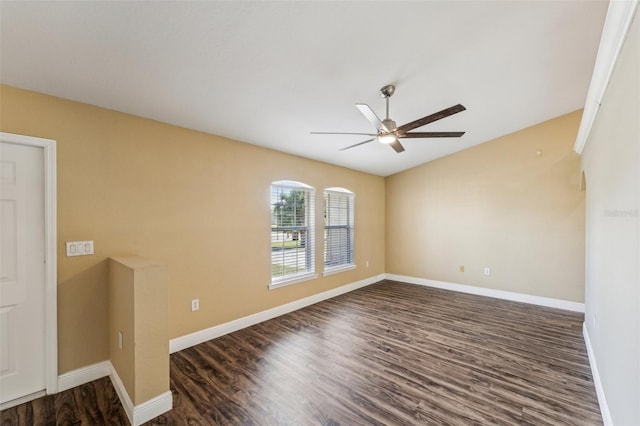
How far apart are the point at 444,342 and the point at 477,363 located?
48 cm

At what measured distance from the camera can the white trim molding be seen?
134 cm

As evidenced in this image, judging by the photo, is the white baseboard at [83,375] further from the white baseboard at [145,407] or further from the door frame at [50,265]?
the white baseboard at [145,407]

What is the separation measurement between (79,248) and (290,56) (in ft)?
7.95

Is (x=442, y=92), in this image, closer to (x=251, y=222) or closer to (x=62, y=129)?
(x=251, y=222)

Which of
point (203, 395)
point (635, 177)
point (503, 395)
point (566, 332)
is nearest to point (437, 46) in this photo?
point (635, 177)

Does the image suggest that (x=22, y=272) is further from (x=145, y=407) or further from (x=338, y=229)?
(x=338, y=229)

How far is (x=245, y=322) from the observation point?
140 inches

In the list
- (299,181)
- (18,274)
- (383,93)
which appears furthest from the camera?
(299,181)

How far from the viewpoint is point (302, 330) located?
348 centimetres

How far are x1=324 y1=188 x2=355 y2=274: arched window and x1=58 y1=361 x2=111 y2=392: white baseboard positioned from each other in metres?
3.16

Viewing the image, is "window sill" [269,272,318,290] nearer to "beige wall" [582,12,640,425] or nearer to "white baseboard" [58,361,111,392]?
"white baseboard" [58,361,111,392]

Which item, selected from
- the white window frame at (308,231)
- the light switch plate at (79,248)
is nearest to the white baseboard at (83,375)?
the light switch plate at (79,248)

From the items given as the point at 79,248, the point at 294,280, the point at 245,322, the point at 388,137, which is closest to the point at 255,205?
the point at 294,280

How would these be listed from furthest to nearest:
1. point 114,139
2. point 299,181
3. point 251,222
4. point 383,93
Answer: point 299,181, point 251,222, point 383,93, point 114,139
